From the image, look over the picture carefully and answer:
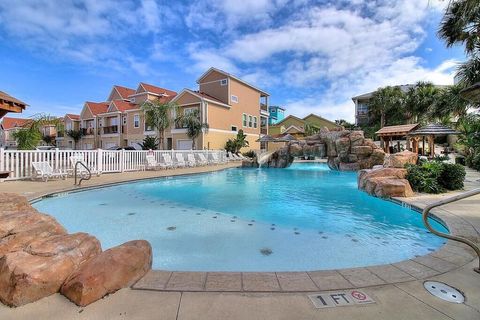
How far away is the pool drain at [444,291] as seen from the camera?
2512 millimetres

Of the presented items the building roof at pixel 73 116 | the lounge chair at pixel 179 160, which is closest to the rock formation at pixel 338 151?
the lounge chair at pixel 179 160

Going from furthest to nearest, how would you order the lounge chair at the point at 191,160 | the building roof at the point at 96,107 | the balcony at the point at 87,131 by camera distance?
the balcony at the point at 87,131, the building roof at the point at 96,107, the lounge chair at the point at 191,160

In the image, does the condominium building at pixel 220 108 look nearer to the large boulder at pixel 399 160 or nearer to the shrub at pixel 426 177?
the large boulder at pixel 399 160

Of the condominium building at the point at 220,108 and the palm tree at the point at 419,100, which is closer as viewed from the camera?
the condominium building at the point at 220,108

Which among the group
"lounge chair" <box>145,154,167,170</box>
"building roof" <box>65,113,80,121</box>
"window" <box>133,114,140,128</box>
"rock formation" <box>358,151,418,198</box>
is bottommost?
"rock formation" <box>358,151,418,198</box>

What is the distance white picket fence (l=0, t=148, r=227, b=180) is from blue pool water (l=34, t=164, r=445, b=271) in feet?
11.8

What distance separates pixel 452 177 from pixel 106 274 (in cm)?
1065

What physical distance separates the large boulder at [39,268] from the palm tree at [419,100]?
33.8m

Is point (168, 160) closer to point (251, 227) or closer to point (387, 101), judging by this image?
point (251, 227)

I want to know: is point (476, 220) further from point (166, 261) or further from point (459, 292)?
point (166, 261)

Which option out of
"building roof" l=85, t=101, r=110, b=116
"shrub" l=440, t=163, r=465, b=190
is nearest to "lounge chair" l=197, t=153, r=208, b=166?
"shrub" l=440, t=163, r=465, b=190

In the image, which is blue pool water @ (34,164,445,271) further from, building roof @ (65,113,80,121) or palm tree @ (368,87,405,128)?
building roof @ (65,113,80,121)

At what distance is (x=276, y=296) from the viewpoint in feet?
8.38

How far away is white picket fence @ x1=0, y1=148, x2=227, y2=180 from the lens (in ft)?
35.0
